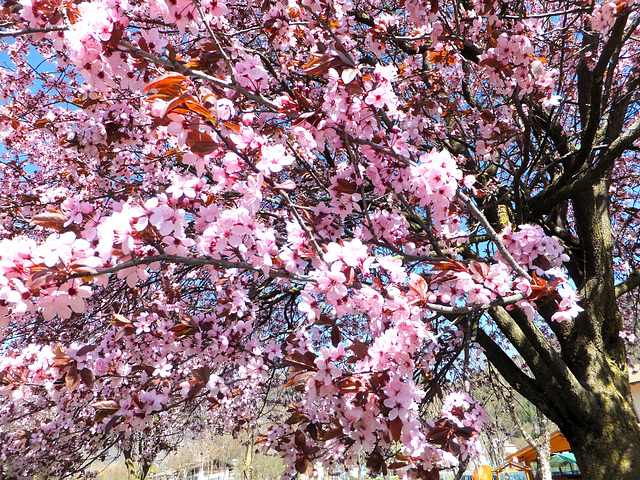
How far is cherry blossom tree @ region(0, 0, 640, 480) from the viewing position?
4.99 ft

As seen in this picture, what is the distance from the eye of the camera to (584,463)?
3305mm

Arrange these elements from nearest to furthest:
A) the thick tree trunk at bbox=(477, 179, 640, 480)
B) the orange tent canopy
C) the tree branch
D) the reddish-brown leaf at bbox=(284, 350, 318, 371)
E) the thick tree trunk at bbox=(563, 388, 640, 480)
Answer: the reddish-brown leaf at bbox=(284, 350, 318, 371)
the thick tree trunk at bbox=(563, 388, 640, 480)
the thick tree trunk at bbox=(477, 179, 640, 480)
the tree branch
the orange tent canopy

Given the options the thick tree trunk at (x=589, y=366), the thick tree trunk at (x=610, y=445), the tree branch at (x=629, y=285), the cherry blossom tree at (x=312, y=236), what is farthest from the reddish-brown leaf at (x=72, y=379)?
the tree branch at (x=629, y=285)

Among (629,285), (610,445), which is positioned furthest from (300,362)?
(629,285)

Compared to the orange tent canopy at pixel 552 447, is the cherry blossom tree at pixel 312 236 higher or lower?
higher

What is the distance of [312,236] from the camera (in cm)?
167

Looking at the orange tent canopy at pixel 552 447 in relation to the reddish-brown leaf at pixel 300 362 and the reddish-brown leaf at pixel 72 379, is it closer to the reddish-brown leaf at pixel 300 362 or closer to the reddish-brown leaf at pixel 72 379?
the reddish-brown leaf at pixel 300 362

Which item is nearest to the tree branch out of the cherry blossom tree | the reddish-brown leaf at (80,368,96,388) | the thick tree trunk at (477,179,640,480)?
the cherry blossom tree

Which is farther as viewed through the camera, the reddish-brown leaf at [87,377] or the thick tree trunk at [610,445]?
the thick tree trunk at [610,445]

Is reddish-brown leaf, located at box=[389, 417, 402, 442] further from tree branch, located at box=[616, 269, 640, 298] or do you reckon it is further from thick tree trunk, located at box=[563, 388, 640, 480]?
tree branch, located at box=[616, 269, 640, 298]

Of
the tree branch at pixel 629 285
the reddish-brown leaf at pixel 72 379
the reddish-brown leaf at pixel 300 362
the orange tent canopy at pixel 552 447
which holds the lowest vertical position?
the orange tent canopy at pixel 552 447

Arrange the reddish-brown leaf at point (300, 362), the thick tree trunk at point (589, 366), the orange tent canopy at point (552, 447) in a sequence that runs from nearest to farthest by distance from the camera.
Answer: the reddish-brown leaf at point (300, 362) → the thick tree trunk at point (589, 366) → the orange tent canopy at point (552, 447)

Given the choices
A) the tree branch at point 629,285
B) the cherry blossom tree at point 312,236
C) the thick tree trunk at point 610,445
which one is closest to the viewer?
the cherry blossom tree at point 312,236

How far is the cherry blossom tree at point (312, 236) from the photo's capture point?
1.52 m
